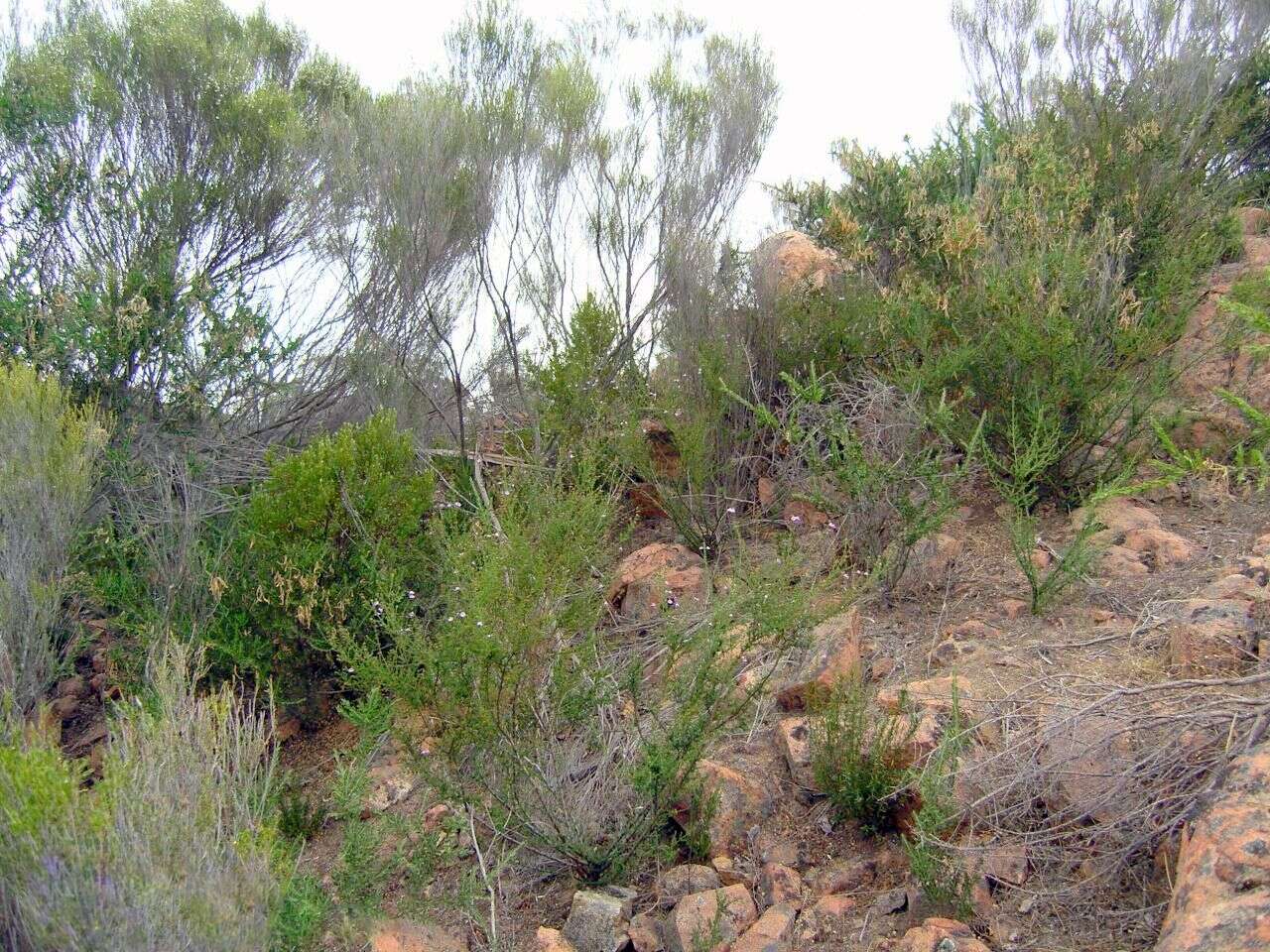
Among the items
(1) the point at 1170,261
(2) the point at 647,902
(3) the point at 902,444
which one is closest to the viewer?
(2) the point at 647,902

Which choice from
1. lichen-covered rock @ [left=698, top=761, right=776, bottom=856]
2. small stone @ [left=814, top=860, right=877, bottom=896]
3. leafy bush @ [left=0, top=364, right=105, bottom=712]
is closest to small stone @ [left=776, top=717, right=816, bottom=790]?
lichen-covered rock @ [left=698, top=761, right=776, bottom=856]

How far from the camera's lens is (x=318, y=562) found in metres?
6.44

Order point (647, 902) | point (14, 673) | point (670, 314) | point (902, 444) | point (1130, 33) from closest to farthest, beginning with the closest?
point (647, 902), point (14, 673), point (902, 444), point (670, 314), point (1130, 33)

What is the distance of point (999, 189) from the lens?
8852 mm

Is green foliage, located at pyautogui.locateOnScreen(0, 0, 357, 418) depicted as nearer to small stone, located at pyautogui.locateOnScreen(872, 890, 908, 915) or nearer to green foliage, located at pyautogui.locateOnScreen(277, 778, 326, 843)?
green foliage, located at pyautogui.locateOnScreen(277, 778, 326, 843)

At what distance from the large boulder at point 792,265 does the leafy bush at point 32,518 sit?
191 inches

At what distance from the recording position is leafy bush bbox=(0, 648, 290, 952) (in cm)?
327

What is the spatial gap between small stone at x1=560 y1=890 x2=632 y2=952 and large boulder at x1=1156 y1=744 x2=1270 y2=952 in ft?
6.28

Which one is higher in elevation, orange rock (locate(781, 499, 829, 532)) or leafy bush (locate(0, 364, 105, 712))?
leafy bush (locate(0, 364, 105, 712))

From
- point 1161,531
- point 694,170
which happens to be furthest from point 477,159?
point 1161,531

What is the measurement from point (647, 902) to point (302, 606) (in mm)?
2842

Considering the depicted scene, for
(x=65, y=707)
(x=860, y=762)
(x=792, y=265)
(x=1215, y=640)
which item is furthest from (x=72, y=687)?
(x=1215, y=640)

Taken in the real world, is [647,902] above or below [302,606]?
below

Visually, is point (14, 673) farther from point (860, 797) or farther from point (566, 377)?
point (860, 797)
